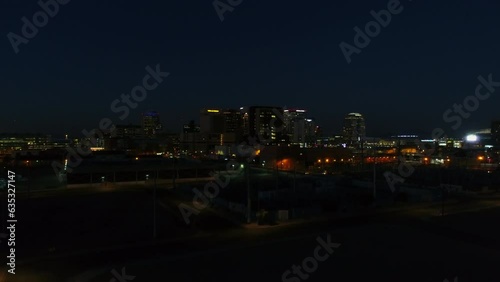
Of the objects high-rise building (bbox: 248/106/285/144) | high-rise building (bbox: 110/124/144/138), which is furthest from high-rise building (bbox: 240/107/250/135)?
high-rise building (bbox: 110/124/144/138)

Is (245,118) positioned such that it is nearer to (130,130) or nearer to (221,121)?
(221,121)

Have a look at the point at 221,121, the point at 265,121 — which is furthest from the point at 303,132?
the point at 221,121

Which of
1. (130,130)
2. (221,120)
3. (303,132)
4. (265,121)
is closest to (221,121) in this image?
(221,120)

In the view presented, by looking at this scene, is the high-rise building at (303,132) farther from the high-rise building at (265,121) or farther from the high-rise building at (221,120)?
the high-rise building at (221,120)

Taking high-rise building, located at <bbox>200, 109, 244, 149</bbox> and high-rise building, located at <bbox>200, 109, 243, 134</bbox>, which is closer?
high-rise building, located at <bbox>200, 109, 244, 149</bbox>

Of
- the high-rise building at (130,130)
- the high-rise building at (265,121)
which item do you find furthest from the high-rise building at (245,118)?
the high-rise building at (130,130)

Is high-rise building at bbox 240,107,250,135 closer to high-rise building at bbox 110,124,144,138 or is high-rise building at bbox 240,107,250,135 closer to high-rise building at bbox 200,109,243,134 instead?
high-rise building at bbox 200,109,243,134

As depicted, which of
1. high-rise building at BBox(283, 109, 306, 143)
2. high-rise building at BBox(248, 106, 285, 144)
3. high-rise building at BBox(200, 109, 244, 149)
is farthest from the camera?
high-rise building at BBox(283, 109, 306, 143)

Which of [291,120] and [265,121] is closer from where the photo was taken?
[265,121]

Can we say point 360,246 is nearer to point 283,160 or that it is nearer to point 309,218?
point 309,218

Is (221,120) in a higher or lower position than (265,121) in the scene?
higher

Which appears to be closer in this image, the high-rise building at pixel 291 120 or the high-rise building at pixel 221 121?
the high-rise building at pixel 221 121

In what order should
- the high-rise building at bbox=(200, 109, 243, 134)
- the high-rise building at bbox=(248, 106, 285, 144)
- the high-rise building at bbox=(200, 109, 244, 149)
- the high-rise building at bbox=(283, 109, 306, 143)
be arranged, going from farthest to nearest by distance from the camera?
the high-rise building at bbox=(283, 109, 306, 143), the high-rise building at bbox=(248, 106, 285, 144), the high-rise building at bbox=(200, 109, 243, 134), the high-rise building at bbox=(200, 109, 244, 149)

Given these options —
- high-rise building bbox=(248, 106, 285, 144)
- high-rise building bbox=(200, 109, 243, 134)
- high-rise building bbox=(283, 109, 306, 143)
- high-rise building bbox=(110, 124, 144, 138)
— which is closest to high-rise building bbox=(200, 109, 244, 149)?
high-rise building bbox=(200, 109, 243, 134)
